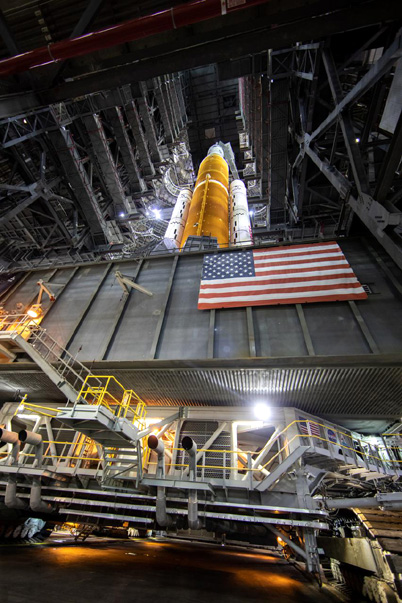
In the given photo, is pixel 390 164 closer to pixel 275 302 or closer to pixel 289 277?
pixel 289 277

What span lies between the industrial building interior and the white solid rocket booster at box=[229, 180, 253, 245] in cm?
454

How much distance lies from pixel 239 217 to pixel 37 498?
21.2 metres

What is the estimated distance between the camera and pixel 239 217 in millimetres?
21859

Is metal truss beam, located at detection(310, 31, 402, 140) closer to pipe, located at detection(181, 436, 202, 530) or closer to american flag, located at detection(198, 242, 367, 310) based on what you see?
american flag, located at detection(198, 242, 367, 310)

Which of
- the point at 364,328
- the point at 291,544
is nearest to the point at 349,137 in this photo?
the point at 364,328

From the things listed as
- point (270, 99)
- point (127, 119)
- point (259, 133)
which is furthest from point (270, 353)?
point (127, 119)

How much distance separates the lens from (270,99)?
1590cm

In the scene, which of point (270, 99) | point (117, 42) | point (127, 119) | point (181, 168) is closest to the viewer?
point (117, 42)

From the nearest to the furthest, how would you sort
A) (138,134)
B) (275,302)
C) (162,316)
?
(275,302), (162,316), (138,134)

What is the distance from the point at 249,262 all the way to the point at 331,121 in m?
6.62

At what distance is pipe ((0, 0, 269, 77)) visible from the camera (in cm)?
545

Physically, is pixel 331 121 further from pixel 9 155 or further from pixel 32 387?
pixel 9 155

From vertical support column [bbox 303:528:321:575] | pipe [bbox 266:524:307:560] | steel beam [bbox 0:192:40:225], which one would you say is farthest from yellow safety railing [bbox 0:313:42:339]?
vertical support column [bbox 303:528:321:575]

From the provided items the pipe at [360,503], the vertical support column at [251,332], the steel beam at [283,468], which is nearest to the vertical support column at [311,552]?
the steel beam at [283,468]
